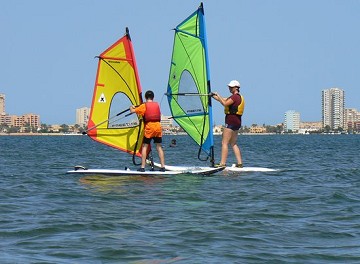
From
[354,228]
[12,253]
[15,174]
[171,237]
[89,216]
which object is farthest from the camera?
[15,174]

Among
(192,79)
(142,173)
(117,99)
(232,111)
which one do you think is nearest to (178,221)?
(142,173)

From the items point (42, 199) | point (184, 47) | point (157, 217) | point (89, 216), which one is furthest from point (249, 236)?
point (184, 47)

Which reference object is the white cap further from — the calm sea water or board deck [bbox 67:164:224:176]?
the calm sea water

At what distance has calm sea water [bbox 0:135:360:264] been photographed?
8.55 meters

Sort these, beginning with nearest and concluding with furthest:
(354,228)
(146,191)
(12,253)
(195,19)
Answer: (12,253)
(354,228)
(146,191)
(195,19)

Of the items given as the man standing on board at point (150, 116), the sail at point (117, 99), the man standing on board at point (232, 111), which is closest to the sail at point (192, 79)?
the man standing on board at point (232, 111)

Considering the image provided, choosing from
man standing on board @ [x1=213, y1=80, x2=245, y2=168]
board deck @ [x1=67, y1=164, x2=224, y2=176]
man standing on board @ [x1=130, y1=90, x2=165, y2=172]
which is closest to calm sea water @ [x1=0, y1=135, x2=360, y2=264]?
board deck @ [x1=67, y1=164, x2=224, y2=176]

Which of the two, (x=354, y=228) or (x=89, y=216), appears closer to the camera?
(x=354, y=228)

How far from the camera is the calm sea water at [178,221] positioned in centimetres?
855

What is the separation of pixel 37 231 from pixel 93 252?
142cm

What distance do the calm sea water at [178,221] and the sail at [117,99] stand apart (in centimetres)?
174

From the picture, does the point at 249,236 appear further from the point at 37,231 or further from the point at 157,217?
the point at 37,231

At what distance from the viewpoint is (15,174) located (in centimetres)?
1922

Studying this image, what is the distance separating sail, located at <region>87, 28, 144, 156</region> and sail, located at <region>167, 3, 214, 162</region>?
105 cm
